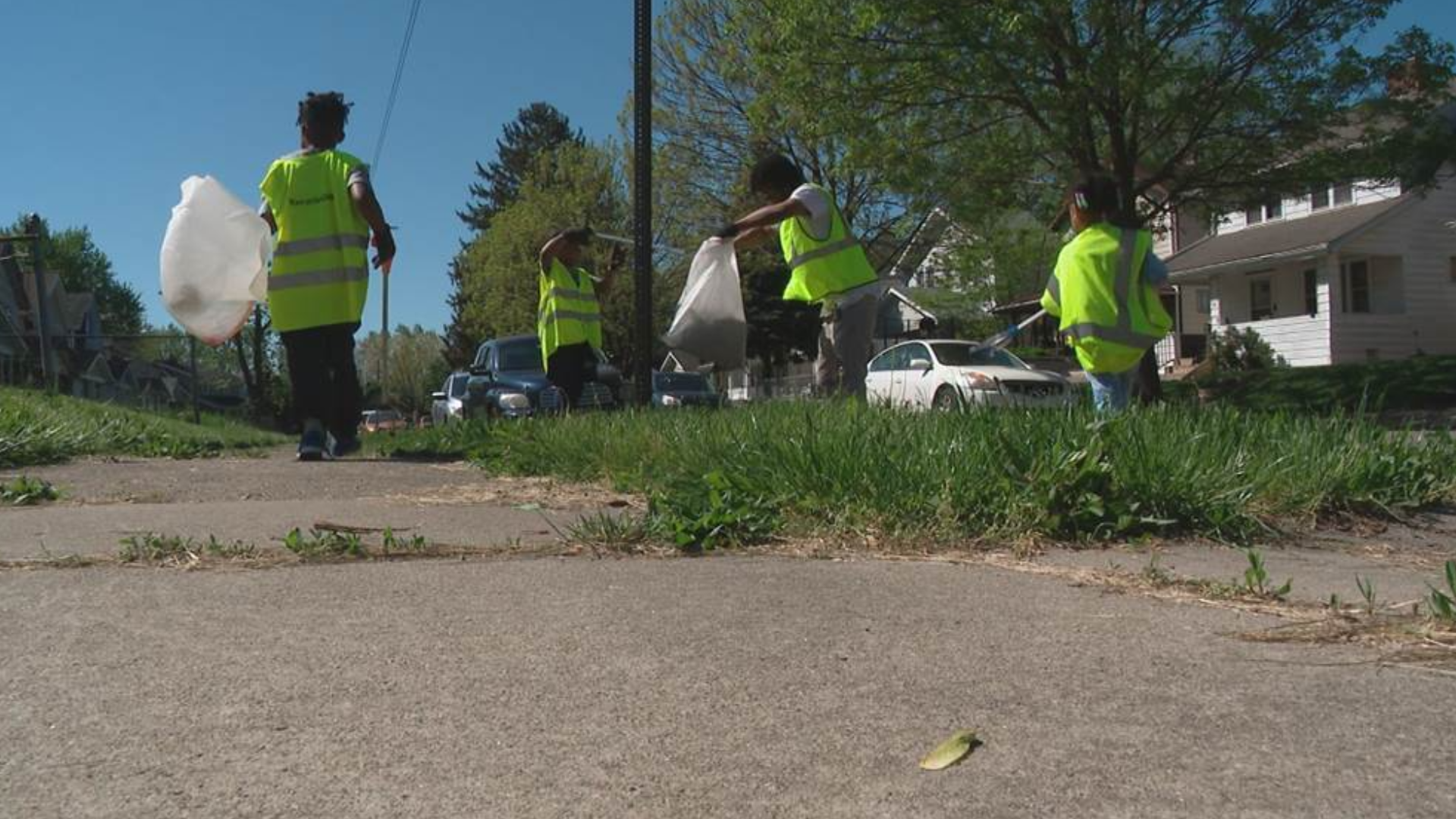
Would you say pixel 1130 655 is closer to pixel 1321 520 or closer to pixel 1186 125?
pixel 1321 520

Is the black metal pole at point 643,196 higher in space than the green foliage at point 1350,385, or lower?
higher

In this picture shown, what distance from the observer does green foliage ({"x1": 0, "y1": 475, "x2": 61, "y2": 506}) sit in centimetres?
509

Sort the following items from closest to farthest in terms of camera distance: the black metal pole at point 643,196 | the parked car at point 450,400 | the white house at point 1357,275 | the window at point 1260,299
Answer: the black metal pole at point 643,196 < the parked car at point 450,400 < the white house at point 1357,275 < the window at point 1260,299

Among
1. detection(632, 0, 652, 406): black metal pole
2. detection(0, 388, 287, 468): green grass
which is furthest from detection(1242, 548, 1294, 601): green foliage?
detection(0, 388, 287, 468): green grass

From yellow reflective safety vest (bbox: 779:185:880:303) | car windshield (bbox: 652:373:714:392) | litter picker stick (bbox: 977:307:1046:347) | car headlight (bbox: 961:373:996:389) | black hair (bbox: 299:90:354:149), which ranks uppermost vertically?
black hair (bbox: 299:90:354:149)

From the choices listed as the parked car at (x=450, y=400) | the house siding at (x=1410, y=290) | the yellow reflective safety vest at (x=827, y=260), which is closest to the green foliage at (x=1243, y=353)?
the house siding at (x=1410, y=290)

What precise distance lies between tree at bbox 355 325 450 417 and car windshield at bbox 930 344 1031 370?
2317 inches

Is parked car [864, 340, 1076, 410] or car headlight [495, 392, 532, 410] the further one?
parked car [864, 340, 1076, 410]

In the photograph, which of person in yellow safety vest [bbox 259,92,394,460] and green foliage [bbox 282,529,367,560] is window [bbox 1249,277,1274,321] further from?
green foliage [bbox 282,529,367,560]

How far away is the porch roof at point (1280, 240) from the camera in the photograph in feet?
95.2

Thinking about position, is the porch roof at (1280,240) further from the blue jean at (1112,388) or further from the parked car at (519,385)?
the blue jean at (1112,388)

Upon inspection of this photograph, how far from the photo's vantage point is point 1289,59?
16.0 meters

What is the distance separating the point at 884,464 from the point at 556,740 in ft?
7.93

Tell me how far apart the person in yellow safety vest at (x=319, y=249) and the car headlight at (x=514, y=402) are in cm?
436
